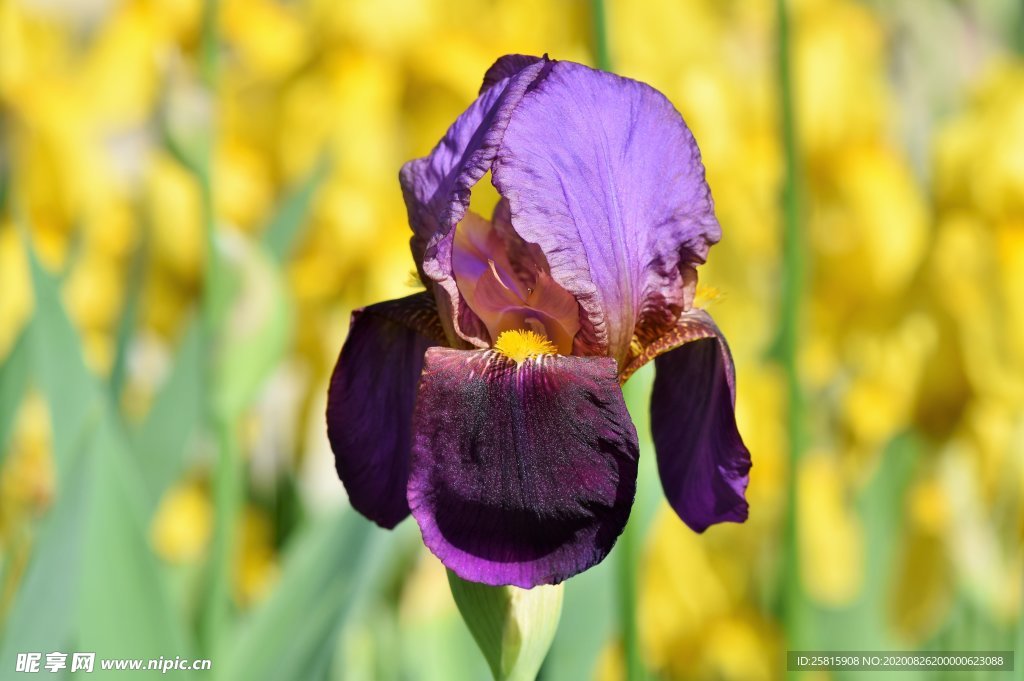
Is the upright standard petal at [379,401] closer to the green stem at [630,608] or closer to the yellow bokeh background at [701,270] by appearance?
the green stem at [630,608]

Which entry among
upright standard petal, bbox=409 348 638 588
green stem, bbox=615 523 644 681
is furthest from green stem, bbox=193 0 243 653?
upright standard petal, bbox=409 348 638 588

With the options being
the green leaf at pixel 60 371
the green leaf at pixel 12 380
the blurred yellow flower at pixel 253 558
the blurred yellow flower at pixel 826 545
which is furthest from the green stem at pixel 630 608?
the blurred yellow flower at pixel 253 558

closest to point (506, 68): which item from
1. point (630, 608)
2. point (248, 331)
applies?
point (630, 608)

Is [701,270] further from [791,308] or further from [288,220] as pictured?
[791,308]

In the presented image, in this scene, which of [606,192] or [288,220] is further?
[288,220]

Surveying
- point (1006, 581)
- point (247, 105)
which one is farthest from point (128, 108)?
point (1006, 581)

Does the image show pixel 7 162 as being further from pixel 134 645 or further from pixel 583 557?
pixel 583 557

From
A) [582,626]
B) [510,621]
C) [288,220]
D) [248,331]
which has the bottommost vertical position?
[582,626]

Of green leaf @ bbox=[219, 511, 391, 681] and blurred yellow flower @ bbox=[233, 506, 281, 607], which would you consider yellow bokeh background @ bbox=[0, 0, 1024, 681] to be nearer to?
blurred yellow flower @ bbox=[233, 506, 281, 607]
